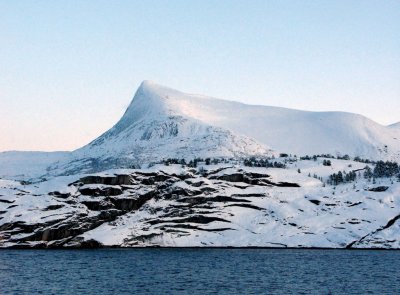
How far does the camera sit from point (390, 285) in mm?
144125

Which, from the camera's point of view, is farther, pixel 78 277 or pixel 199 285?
pixel 78 277

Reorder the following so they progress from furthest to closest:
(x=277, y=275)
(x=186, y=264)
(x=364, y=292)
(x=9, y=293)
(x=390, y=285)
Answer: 1. (x=186, y=264)
2. (x=277, y=275)
3. (x=390, y=285)
4. (x=364, y=292)
5. (x=9, y=293)

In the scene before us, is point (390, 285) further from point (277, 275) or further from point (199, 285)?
point (199, 285)

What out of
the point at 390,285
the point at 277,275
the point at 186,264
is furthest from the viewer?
the point at 186,264

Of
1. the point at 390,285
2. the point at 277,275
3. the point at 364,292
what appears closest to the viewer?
the point at 364,292

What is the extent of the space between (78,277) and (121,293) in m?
28.9

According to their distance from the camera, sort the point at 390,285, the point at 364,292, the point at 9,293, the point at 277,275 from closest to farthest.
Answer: the point at 9,293, the point at 364,292, the point at 390,285, the point at 277,275

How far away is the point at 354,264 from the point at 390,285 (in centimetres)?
5150

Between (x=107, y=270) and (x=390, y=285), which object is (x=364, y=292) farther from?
(x=107, y=270)

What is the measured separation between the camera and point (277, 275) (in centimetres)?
16238

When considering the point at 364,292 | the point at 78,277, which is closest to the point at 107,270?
the point at 78,277

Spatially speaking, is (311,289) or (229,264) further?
(229,264)

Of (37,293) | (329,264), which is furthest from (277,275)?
(37,293)

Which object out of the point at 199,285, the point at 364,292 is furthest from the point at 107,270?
the point at 364,292
